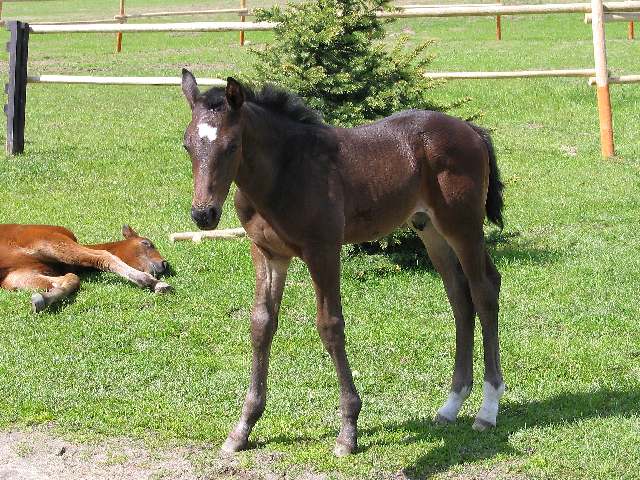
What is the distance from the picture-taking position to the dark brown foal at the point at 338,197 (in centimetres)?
528

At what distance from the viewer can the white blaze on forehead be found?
5043mm

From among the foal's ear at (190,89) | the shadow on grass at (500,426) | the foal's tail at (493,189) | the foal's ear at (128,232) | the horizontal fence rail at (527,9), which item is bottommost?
the shadow on grass at (500,426)

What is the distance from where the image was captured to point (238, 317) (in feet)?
27.4

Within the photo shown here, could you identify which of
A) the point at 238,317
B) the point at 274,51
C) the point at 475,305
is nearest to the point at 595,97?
the point at 274,51

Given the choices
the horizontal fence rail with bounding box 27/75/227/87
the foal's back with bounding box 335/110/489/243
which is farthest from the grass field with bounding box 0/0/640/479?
the foal's back with bounding box 335/110/489/243

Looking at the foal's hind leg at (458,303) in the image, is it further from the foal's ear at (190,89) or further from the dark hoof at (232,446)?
the foal's ear at (190,89)

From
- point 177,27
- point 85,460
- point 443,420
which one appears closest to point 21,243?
point 85,460

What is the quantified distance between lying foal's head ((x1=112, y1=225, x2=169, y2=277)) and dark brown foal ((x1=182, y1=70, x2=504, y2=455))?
350cm

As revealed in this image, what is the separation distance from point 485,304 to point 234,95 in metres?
2.05

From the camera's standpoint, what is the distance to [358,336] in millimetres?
7762

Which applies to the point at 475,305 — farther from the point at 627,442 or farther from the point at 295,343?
the point at 295,343

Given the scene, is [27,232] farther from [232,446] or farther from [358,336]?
[232,446]

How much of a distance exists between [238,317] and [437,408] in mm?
2402

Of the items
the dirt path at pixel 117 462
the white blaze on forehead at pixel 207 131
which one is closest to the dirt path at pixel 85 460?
the dirt path at pixel 117 462
